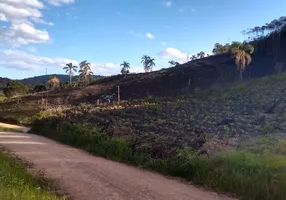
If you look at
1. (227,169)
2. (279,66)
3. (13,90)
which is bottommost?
(227,169)

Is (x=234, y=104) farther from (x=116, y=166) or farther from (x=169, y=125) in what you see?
(x=116, y=166)

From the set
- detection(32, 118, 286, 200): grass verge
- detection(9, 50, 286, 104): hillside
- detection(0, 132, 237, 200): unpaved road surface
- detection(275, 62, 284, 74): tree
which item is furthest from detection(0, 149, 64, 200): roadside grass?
detection(275, 62, 284, 74): tree

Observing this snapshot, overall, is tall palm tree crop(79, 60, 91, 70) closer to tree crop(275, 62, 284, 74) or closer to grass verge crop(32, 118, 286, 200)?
tree crop(275, 62, 284, 74)

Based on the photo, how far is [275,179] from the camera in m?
10.5

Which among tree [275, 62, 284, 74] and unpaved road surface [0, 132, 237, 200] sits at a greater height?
tree [275, 62, 284, 74]

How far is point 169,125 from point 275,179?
12653 mm

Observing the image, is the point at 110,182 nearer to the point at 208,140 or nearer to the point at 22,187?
the point at 22,187

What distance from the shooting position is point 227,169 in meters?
11.7

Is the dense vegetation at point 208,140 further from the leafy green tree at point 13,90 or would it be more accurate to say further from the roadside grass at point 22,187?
the leafy green tree at point 13,90

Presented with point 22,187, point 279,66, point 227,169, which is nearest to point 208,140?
point 227,169

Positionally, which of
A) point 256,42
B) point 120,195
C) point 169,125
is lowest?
point 120,195

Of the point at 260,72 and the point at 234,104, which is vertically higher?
the point at 260,72

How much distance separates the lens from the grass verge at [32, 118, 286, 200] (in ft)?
33.2

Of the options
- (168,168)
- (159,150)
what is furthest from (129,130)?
(168,168)
